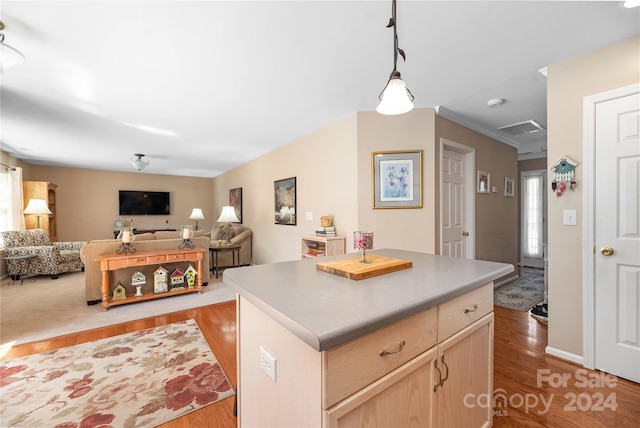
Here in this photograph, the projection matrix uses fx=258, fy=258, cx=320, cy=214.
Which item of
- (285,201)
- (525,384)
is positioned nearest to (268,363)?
(525,384)

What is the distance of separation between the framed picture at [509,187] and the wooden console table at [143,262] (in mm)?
4756

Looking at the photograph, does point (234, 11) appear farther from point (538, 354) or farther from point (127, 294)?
point (127, 294)

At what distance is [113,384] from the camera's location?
1801 mm

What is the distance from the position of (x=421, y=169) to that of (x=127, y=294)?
4.11 metres

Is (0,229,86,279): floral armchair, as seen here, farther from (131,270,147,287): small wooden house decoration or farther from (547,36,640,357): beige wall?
(547,36,640,357): beige wall

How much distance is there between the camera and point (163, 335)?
2500 millimetres

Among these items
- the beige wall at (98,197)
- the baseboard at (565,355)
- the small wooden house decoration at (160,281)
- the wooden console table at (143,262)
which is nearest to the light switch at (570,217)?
the baseboard at (565,355)

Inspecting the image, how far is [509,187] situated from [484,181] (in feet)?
2.75

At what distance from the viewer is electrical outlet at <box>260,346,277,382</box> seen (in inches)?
35.0

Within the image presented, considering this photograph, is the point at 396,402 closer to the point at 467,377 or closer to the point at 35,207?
the point at 467,377

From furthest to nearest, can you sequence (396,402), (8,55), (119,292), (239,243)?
1. (239,243)
2. (119,292)
3. (8,55)
4. (396,402)

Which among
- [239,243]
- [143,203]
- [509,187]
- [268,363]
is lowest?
[239,243]

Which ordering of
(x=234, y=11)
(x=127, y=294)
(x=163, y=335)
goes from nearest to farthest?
1. (x=234, y=11)
2. (x=163, y=335)
3. (x=127, y=294)

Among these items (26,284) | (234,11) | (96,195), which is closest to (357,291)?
(234,11)
